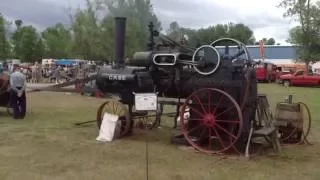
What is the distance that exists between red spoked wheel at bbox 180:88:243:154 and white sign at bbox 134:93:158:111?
0.68m

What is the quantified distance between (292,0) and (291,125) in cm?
4031

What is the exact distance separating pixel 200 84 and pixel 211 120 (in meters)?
0.67

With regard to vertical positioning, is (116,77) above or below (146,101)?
above

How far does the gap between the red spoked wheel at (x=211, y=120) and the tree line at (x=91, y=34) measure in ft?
29.0

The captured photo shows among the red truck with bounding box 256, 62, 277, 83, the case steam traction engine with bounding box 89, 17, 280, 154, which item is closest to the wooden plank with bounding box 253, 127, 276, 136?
the case steam traction engine with bounding box 89, 17, 280, 154

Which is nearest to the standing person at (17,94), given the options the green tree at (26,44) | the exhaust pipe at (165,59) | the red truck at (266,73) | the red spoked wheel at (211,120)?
the exhaust pipe at (165,59)

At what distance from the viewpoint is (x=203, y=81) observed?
9.00m

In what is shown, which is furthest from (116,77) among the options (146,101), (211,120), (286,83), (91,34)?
(91,34)

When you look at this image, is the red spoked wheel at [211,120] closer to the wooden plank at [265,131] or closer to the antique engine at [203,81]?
the antique engine at [203,81]

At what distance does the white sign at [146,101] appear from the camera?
9594mm

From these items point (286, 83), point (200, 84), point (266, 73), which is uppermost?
point (200, 84)

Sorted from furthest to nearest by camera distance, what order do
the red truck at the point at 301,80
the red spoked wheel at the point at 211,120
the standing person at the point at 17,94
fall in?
the red truck at the point at 301,80 < the standing person at the point at 17,94 < the red spoked wheel at the point at 211,120

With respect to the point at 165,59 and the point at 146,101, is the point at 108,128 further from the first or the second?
the point at 165,59

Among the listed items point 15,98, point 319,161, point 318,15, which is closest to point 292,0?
point 318,15
